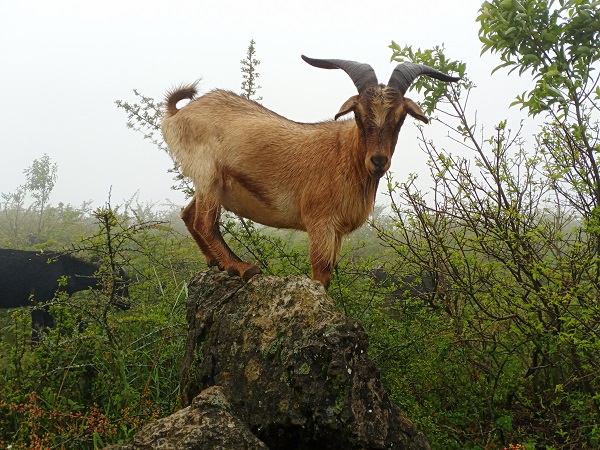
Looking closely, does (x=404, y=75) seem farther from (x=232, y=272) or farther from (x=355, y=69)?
(x=232, y=272)

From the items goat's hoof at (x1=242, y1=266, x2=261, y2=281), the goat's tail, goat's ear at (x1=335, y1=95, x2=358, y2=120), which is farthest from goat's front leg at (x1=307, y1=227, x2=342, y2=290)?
the goat's tail

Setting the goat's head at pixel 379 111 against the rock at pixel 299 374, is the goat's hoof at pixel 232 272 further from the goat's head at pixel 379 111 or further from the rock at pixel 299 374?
the goat's head at pixel 379 111

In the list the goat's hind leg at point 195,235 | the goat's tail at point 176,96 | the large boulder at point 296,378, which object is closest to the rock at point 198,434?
the large boulder at point 296,378

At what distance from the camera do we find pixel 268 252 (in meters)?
4.93

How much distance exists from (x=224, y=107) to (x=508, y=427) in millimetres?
3543

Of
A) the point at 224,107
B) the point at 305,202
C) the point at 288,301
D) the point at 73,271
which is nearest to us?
the point at 288,301

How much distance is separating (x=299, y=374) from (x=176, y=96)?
10.1ft

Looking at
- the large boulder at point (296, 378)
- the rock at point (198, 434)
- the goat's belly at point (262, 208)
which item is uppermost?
the goat's belly at point (262, 208)

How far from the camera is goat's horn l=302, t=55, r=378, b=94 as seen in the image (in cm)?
328

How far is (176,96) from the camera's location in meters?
4.66

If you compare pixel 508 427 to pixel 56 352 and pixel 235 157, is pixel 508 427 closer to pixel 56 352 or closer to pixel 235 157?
pixel 235 157

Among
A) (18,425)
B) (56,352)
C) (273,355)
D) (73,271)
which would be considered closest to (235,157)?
(273,355)

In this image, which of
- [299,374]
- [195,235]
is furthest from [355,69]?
[299,374]

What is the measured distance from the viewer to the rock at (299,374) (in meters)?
2.69
